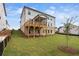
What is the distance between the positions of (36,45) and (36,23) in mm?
385

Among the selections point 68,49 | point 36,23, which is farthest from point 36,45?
point 68,49

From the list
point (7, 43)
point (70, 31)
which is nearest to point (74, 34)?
point (70, 31)

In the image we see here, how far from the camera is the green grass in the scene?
12.0ft

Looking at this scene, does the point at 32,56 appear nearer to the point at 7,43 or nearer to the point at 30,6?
the point at 7,43

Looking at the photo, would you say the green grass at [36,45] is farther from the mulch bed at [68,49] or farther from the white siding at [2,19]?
the white siding at [2,19]

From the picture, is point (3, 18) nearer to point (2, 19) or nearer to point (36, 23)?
point (2, 19)

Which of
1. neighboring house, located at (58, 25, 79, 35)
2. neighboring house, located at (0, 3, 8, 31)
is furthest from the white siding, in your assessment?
neighboring house, located at (58, 25, 79, 35)

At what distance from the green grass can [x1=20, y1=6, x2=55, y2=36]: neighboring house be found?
0.11 m

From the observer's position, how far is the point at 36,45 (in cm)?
370

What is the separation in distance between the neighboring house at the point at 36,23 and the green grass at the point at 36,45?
4.2 inches

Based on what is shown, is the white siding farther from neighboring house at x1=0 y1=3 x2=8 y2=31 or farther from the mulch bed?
the mulch bed

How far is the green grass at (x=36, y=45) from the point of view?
3.65 metres

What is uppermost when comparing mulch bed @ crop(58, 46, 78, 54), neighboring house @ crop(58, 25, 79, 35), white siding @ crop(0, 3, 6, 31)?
white siding @ crop(0, 3, 6, 31)

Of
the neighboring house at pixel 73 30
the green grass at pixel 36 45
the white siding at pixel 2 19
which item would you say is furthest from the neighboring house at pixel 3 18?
the neighboring house at pixel 73 30
